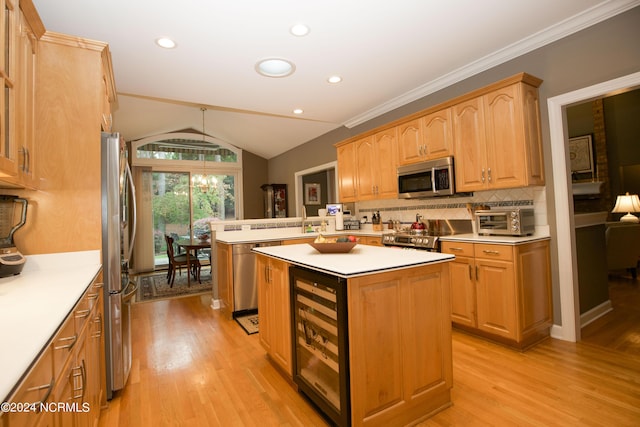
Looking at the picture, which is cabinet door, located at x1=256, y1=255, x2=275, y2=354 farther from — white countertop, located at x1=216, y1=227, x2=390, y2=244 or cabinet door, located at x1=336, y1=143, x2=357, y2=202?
cabinet door, located at x1=336, y1=143, x2=357, y2=202

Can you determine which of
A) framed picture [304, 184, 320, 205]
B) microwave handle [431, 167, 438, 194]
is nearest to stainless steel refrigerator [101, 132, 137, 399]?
microwave handle [431, 167, 438, 194]

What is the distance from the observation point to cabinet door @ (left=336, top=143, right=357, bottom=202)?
4.78 metres

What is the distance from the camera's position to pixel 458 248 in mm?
2943

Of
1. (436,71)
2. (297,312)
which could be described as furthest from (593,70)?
(297,312)

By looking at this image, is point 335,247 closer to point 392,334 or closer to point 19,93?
point 392,334

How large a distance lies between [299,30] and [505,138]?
2.05m

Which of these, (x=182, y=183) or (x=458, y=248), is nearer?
(x=458, y=248)

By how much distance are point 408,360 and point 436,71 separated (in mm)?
3051

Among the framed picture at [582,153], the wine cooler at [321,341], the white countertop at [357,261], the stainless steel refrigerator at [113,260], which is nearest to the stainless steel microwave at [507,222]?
the white countertop at [357,261]

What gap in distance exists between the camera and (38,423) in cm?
78

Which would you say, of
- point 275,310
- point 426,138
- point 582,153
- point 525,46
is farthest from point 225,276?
point 582,153

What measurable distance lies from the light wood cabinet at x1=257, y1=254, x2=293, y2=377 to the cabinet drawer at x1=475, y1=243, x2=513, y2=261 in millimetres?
1759

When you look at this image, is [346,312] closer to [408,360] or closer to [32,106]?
[408,360]

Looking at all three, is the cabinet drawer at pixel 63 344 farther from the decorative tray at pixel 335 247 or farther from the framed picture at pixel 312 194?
the framed picture at pixel 312 194
